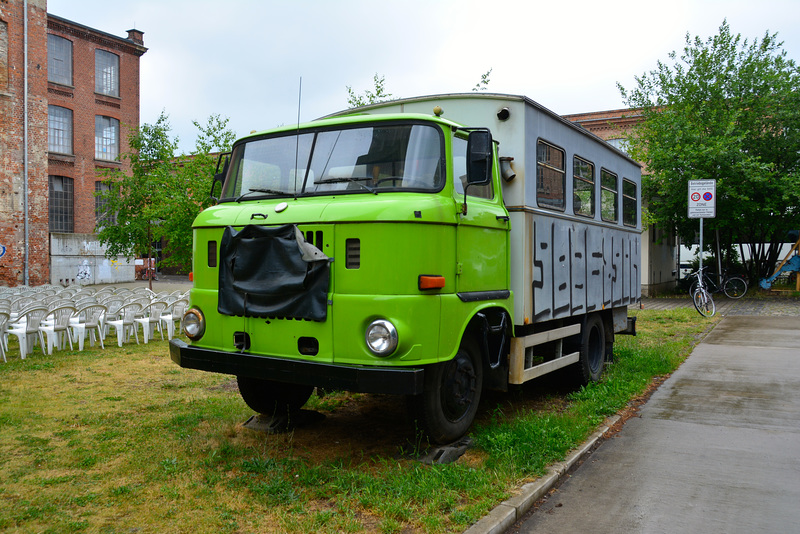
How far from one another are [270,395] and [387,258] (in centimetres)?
249

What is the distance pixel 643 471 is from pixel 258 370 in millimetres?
3147

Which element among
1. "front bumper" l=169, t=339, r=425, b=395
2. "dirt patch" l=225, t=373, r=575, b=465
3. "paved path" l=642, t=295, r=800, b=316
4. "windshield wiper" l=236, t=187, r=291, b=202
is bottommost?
"dirt patch" l=225, t=373, r=575, b=465

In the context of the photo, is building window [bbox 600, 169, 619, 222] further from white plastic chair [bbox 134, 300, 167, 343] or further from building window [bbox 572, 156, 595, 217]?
white plastic chair [bbox 134, 300, 167, 343]

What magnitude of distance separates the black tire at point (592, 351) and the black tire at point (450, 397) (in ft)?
8.72

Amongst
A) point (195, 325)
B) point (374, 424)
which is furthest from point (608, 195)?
point (195, 325)

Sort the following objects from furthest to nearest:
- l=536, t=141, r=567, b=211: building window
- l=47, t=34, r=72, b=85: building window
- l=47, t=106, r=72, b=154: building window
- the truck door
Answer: l=47, t=106, r=72, b=154: building window, l=47, t=34, r=72, b=85: building window, l=536, t=141, r=567, b=211: building window, the truck door

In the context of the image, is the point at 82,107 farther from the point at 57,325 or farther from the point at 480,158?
the point at 480,158

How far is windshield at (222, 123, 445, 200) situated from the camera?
16.2 ft

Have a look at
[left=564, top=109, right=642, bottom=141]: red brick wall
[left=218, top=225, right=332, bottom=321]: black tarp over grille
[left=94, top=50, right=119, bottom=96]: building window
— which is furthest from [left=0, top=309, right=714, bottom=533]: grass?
[left=94, top=50, right=119, bottom=96]: building window

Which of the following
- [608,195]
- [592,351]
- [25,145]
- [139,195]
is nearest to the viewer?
[592,351]

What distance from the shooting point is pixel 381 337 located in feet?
14.9

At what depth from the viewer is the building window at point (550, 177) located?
642 centimetres

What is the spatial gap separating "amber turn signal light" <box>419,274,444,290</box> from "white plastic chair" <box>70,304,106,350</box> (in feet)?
29.2

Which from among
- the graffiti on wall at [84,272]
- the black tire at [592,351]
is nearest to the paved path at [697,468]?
the black tire at [592,351]
